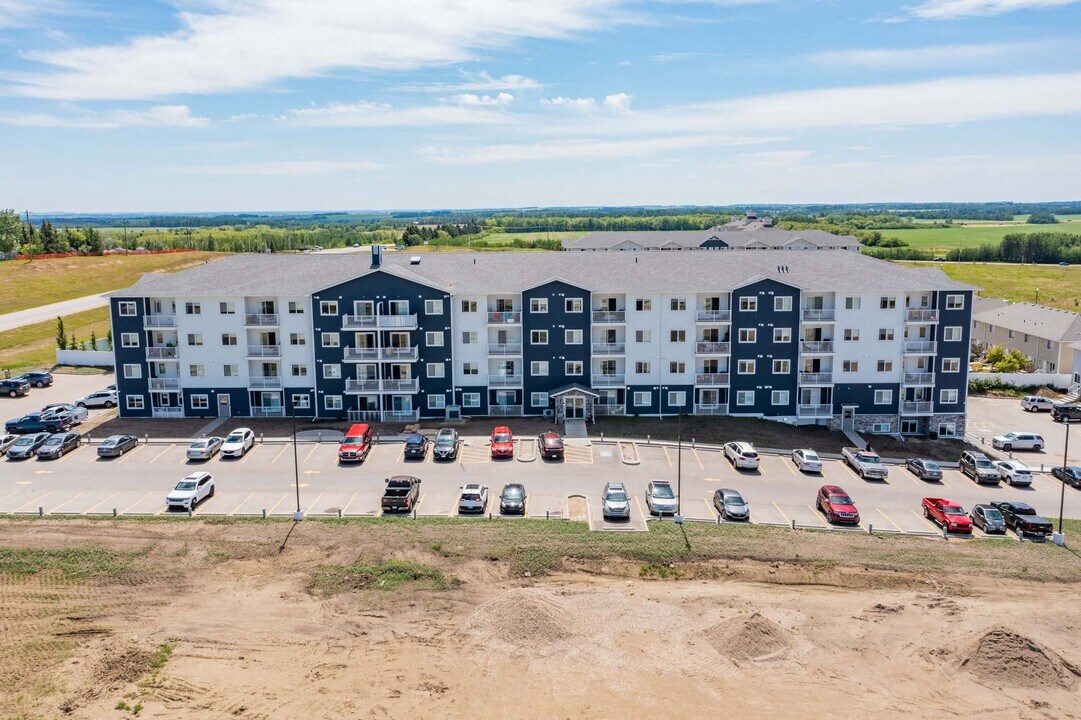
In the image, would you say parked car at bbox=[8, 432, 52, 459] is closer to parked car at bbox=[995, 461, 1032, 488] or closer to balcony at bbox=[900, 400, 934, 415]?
balcony at bbox=[900, 400, 934, 415]

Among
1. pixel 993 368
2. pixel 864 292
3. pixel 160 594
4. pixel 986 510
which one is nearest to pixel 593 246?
pixel 993 368

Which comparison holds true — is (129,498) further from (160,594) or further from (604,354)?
(604,354)

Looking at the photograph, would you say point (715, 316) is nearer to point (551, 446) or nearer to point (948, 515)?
point (551, 446)

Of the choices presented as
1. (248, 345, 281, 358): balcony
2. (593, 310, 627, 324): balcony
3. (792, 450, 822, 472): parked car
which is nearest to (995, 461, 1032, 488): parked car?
(792, 450, 822, 472): parked car

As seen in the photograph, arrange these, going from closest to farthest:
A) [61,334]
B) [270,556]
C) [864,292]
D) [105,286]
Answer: [270,556] → [864,292] → [61,334] → [105,286]

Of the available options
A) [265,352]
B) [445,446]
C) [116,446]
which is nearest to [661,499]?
[445,446]

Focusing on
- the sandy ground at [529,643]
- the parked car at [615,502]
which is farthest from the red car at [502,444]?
the sandy ground at [529,643]
